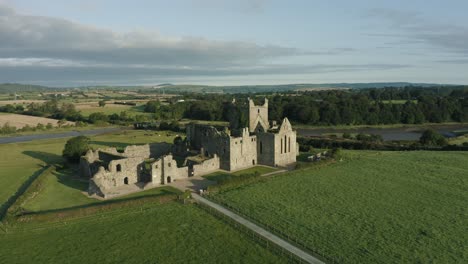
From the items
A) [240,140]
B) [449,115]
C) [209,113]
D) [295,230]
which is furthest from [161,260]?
[449,115]

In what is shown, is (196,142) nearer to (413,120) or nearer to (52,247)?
(52,247)

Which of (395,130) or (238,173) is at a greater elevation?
(238,173)

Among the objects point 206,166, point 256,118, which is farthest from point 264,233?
point 256,118

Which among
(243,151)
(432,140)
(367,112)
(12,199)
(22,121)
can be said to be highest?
(367,112)

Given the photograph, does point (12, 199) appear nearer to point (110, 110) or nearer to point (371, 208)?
point (371, 208)

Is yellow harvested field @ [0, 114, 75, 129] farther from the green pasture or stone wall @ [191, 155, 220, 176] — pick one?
stone wall @ [191, 155, 220, 176]

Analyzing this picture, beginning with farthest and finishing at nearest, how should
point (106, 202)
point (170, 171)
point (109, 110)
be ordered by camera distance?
point (109, 110) < point (170, 171) < point (106, 202)

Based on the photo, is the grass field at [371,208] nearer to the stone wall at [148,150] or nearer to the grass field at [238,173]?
the grass field at [238,173]
